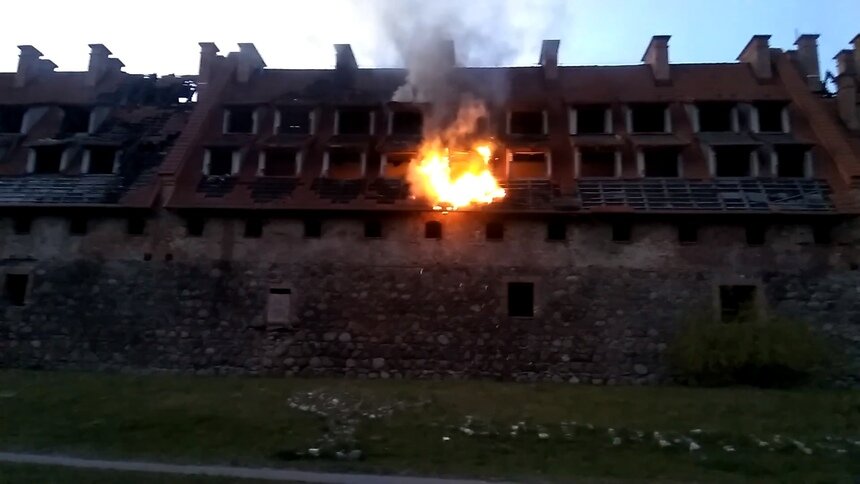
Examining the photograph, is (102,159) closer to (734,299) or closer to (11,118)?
(11,118)

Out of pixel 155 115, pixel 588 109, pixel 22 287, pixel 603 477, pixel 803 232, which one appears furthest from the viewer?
pixel 155 115

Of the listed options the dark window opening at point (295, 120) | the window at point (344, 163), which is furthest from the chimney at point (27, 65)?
the window at point (344, 163)

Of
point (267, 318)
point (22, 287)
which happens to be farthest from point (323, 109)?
point (22, 287)

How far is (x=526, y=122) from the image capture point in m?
30.8

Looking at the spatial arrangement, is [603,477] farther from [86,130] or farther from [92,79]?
[92,79]

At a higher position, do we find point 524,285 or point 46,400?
point 524,285

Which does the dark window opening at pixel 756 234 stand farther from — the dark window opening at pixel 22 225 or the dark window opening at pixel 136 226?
the dark window opening at pixel 22 225

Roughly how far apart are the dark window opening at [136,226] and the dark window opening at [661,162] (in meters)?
20.6

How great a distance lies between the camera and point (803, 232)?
85.6ft

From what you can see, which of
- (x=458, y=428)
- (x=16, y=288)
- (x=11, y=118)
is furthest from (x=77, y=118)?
(x=458, y=428)

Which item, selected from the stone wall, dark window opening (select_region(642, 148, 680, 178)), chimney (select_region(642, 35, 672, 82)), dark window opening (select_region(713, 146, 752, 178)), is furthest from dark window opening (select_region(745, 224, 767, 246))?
chimney (select_region(642, 35, 672, 82))

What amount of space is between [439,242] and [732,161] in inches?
497

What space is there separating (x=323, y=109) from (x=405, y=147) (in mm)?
5079

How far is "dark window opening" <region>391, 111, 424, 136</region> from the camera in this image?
30.7 m
